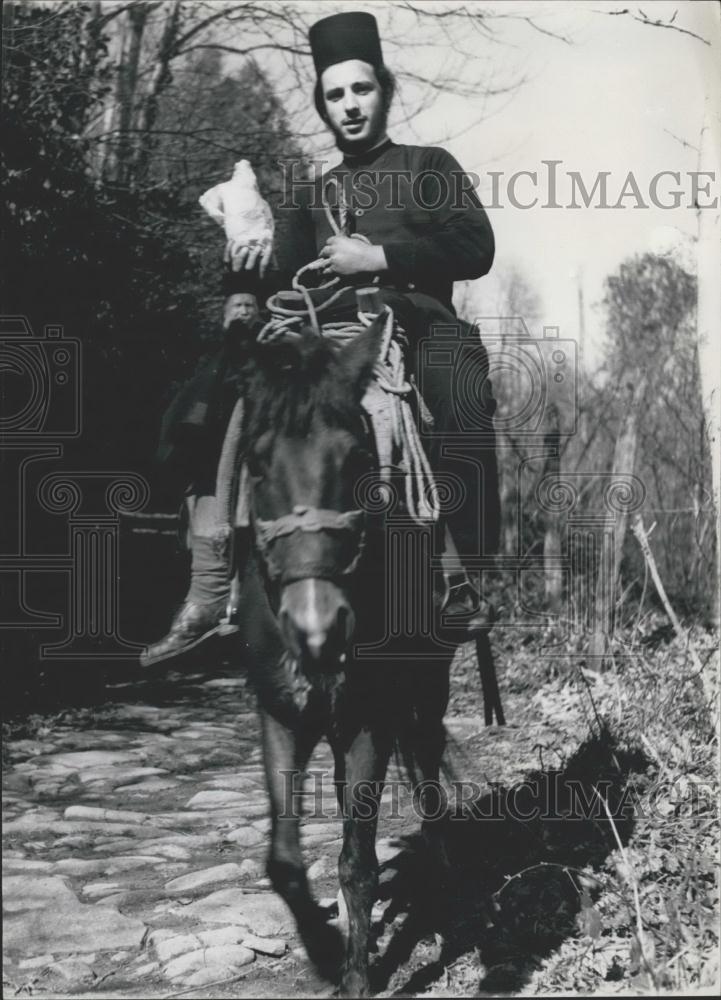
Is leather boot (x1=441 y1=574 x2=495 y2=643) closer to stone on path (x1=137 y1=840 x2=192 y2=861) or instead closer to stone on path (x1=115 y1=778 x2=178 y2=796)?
stone on path (x1=137 y1=840 x2=192 y2=861)

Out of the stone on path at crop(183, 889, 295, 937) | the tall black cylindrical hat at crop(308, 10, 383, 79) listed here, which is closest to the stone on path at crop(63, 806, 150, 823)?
the stone on path at crop(183, 889, 295, 937)

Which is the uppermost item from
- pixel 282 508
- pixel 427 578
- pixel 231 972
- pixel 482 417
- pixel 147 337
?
pixel 147 337

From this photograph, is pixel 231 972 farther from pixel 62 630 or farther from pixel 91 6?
pixel 91 6

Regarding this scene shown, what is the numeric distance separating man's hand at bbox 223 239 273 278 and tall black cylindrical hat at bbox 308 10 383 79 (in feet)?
3.35

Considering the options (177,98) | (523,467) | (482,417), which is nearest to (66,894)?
(482,417)

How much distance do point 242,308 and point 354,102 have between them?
1.10 meters

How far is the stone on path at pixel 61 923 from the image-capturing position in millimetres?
3799

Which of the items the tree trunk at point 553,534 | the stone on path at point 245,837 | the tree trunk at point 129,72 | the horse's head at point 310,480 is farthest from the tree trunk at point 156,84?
the stone on path at point 245,837

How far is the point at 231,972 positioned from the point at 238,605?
4.45 ft

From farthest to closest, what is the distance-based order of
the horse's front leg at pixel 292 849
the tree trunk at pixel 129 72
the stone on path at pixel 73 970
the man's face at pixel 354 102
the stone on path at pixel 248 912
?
the tree trunk at pixel 129 72
the man's face at pixel 354 102
the stone on path at pixel 248 912
the stone on path at pixel 73 970
the horse's front leg at pixel 292 849

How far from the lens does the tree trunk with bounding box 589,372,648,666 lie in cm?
745

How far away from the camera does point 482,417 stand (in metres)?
4.33

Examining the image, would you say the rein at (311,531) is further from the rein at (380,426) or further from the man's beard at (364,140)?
the man's beard at (364,140)

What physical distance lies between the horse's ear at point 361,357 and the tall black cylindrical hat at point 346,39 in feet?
5.01
